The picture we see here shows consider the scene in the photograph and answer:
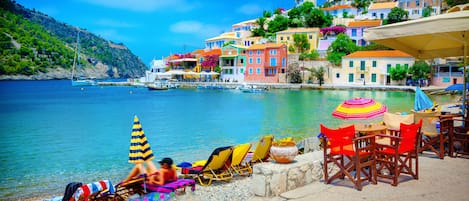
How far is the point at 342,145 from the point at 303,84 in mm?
49238

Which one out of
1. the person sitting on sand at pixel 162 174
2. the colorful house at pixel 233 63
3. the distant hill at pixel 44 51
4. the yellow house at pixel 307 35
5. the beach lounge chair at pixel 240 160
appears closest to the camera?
the person sitting on sand at pixel 162 174

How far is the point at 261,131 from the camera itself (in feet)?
60.5

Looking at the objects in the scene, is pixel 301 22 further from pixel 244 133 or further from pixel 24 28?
pixel 24 28

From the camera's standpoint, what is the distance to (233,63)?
63.8 metres

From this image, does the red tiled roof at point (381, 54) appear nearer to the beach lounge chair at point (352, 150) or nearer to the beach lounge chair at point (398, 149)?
the beach lounge chair at point (398, 149)

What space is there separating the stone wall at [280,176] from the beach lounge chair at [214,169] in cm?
261

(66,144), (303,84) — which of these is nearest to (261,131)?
(66,144)

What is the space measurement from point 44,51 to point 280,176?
13817 centimetres

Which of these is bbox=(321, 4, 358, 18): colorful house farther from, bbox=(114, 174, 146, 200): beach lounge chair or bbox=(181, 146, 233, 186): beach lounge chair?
bbox=(114, 174, 146, 200): beach lounge chair

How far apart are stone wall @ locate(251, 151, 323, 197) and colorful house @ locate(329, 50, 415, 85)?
4606 cm

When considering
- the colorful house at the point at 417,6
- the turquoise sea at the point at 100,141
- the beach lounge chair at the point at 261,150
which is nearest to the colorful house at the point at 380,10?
the colorful house at the point at 417,6

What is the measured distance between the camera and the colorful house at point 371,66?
46219 mm

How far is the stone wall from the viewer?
447 centimetres

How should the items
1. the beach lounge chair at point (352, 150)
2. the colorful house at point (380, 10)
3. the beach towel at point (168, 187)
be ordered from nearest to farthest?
the beach lounge chair at point (352, 150), the beach towel at point (168, 187), the colorful house at point (380, 10)
